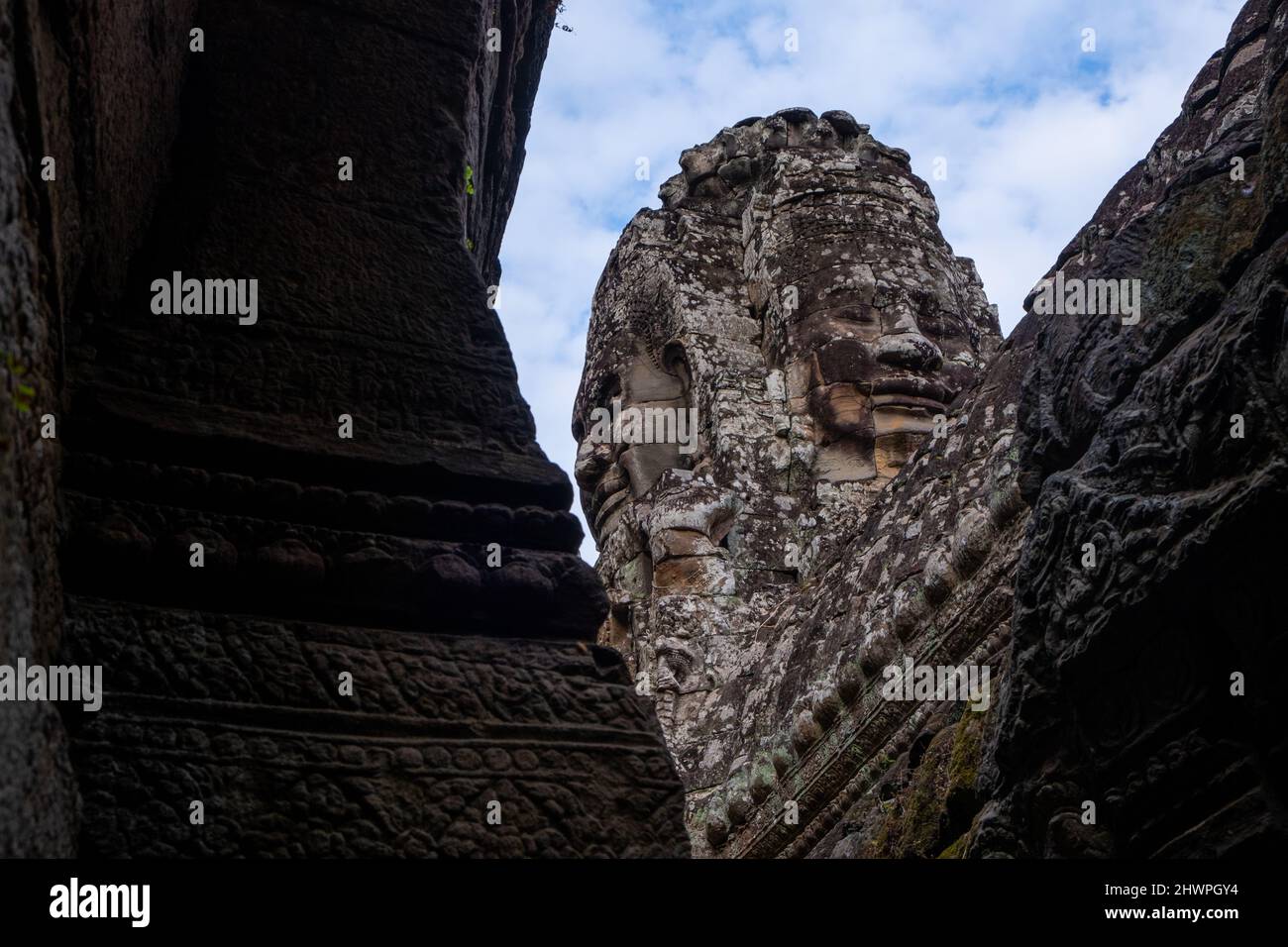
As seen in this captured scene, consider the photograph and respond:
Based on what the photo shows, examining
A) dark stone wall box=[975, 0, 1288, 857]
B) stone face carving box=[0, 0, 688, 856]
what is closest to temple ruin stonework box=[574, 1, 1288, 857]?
dark stone wall box=[975, 0, 1288, 857]

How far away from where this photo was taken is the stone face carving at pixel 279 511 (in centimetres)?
173

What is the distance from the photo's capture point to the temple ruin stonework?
87.0 inches

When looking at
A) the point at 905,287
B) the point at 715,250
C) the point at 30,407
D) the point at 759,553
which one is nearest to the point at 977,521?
the point at 30,407

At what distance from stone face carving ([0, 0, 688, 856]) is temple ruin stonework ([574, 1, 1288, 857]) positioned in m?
0.94

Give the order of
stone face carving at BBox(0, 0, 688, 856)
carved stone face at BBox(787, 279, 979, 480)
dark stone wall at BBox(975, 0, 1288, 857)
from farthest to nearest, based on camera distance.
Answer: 1. carved stone face at BBox(787, 279, 979, 480)
2. dark stone wall at BBox(975, 0, 1288, 857)
3. stone face carving at BBox(0, 0, 688, 856)

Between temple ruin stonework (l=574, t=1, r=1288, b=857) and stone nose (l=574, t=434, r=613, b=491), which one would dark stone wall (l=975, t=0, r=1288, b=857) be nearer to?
temple ruin stonework (l=574, t=1, r=1288, b=857)

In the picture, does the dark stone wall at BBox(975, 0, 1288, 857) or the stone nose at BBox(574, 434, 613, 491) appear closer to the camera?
the dark stone wall at BBox(975, 0, 1288, 857)

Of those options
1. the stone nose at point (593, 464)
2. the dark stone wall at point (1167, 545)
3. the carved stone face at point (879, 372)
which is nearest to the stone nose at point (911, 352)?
the carved stone face at point (879, 372)

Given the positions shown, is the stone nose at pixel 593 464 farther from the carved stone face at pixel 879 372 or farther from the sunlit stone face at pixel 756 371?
the carved stone face at pixel 879 372

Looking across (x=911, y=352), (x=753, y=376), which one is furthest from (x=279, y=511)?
(x=753, y=376)

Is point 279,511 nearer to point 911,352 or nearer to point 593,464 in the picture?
point 911,352

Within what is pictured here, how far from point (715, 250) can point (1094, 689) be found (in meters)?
9.88

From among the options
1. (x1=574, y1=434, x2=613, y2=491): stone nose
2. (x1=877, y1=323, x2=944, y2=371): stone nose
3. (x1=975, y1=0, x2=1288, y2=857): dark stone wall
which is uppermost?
(x1=877, y1=323, x2=944, y2=371): stone nose

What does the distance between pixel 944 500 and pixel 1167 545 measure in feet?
9.39
